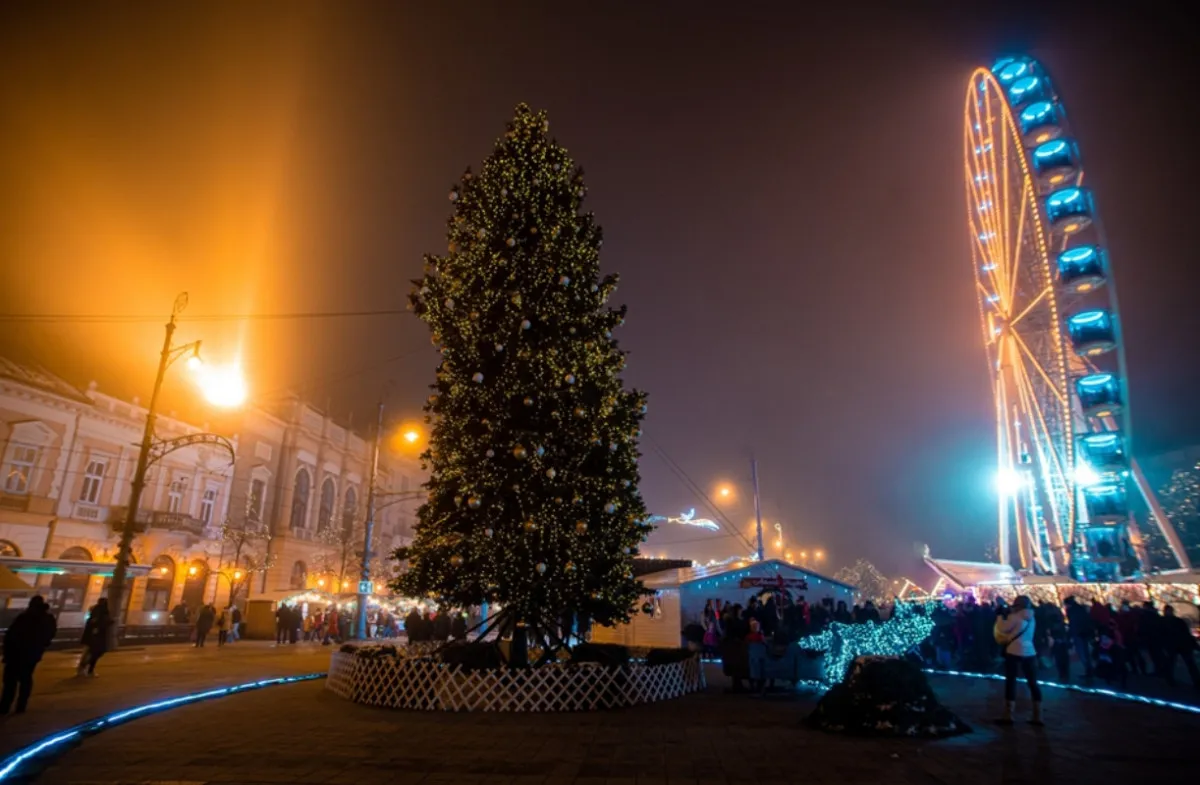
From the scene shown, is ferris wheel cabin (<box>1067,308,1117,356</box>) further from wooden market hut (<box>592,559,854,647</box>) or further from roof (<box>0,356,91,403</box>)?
roof (<box>0,356,91,403</box>)

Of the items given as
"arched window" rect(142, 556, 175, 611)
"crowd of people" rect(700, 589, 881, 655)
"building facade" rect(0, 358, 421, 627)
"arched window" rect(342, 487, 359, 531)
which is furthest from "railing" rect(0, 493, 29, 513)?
"crowd of people" rect(700, 589, 881, 655)

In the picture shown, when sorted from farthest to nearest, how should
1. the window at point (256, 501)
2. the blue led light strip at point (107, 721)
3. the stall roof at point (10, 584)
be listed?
the window at point (256, 501)
the stall roof at point (10, 584)
the blue led light strip at point (107, 721)

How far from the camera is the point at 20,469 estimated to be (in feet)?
103

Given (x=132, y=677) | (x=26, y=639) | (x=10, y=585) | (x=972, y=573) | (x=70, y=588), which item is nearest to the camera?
(x=26, y=639)

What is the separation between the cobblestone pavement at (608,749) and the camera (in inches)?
272

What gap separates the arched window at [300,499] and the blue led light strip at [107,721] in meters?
41.3

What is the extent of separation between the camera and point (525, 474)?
1288 centimetres

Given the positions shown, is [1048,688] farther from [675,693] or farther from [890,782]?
[890,782]

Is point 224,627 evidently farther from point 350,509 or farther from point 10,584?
point 350,509

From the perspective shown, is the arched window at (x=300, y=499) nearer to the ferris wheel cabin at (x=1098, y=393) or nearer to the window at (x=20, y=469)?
the window at (x=20, y=469)

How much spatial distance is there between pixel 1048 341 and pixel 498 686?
3398 cm

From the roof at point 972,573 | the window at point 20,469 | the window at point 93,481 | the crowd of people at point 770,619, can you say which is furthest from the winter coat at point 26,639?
the roof at point 972,573

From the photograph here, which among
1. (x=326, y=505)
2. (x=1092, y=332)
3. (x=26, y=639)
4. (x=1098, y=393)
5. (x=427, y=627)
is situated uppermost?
(x=1092, y=332)

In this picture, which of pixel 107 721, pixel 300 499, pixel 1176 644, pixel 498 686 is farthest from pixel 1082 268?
pixel 300 499
